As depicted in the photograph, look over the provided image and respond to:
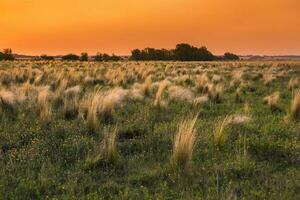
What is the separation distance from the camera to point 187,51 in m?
101

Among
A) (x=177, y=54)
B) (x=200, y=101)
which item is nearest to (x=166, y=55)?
(x=177, y=54)

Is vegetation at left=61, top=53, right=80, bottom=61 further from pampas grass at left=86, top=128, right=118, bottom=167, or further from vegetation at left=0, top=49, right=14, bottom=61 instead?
pampas grass at left=86, top=128, right=118, bottom=167

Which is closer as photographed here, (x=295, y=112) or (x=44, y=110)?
(x=44, y=110)

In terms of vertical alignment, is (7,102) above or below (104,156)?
above

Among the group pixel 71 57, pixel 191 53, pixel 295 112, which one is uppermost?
pixel 295 112

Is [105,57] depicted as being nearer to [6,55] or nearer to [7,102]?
[6,55]

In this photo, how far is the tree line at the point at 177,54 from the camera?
94750 millimetres

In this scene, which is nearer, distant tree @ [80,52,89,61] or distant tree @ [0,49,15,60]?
distant tree @ [0,49,15,60]

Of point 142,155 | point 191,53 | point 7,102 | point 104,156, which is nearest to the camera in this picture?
point 104,156

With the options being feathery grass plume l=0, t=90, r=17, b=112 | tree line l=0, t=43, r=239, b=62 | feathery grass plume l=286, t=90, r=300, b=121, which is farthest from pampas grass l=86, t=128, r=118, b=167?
tree line l=0, t=43, r=239, b=62

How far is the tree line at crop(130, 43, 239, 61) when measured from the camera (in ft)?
311

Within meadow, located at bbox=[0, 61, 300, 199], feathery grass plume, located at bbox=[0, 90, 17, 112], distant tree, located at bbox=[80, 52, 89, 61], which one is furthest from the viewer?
distant tree, located at bbox=[80, 52, 89, 61]

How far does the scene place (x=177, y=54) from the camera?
98875mm

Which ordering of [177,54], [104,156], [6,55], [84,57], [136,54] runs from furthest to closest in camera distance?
[177,54], [136,54], [84,57], [6,55], [104,156]
